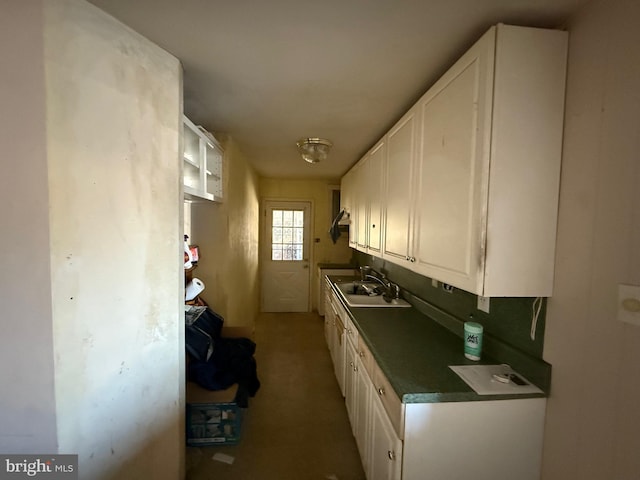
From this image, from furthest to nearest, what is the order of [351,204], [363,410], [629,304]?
1. [351,204]
2. [363,410]
3. [629,304]

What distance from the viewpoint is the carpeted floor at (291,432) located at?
158cm

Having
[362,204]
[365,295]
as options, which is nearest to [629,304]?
[365,295]

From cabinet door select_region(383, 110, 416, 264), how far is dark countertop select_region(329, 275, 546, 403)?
435 mm

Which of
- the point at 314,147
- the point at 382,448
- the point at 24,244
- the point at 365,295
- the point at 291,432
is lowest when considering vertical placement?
the point at 291,432

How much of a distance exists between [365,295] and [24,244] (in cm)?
234

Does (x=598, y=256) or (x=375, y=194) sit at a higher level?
(x=375, y=194)

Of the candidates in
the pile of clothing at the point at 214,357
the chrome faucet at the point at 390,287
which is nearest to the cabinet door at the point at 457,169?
the chrome faucet at the point at 390,287

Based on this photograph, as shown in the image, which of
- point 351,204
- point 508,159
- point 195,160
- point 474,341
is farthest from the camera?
point 351,204

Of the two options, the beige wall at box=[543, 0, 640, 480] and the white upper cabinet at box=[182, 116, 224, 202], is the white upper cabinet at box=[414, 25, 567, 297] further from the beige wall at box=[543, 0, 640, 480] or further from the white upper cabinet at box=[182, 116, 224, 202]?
the white upper cabinet at box=[182, 116, 224, 202]

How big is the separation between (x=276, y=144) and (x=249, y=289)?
1.94m

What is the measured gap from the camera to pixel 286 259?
4.58m

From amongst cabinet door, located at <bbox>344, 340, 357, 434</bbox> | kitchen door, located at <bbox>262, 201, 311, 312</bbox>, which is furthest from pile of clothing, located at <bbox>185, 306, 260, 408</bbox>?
kitchen door, located at <bbox>262, 201, 311, 312</bbox>

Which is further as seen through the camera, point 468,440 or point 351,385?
point 351,385

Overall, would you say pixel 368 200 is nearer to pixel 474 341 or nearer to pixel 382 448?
pixel 474 341
